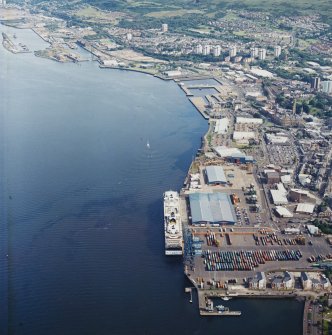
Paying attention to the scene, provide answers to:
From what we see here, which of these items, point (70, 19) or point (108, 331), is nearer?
point (108, 331)

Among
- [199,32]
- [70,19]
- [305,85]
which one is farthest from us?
[70,19]

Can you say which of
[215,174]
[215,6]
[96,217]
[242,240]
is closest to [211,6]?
[215,6]

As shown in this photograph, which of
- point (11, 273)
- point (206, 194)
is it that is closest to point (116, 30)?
point (206, 194)

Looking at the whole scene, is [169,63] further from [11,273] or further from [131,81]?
[11,273]

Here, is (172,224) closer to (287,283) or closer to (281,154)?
(287,283)

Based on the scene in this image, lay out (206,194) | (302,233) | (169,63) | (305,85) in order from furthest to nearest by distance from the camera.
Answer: (169,63), (305,85), (206,194), (302,233)

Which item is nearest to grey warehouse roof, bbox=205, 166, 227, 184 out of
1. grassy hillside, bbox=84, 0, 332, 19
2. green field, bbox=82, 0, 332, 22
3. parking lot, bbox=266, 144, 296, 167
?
parking lot, bbox=266, 144, 296, 167

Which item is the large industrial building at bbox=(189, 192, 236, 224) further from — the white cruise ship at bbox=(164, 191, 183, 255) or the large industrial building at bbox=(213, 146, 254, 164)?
the large industrial building at bbox=(213, 146, 254, 164)
